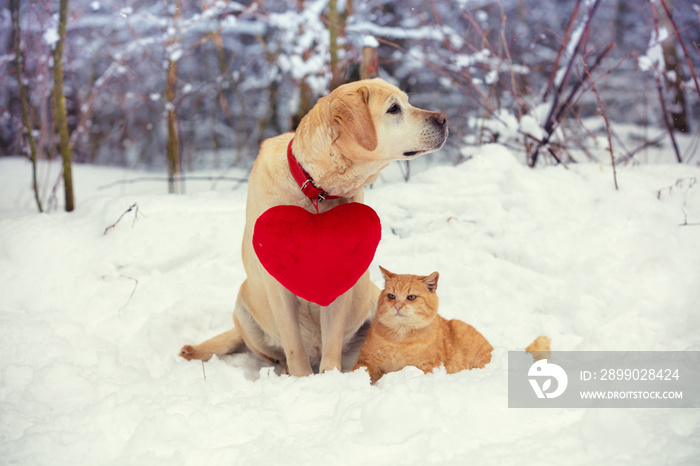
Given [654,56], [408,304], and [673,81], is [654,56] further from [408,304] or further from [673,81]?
[408,304]

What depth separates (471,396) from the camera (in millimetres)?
1650

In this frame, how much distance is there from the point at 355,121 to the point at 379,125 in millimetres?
127

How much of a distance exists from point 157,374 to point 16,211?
7.93 ft

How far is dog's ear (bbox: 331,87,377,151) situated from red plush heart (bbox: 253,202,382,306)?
0.32 meters

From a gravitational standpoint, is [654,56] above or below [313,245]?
above

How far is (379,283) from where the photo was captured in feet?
9.94

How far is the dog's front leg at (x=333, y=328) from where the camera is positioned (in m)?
2.15

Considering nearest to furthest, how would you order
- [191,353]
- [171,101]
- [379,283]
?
[191,353], [379,283], [171,101]

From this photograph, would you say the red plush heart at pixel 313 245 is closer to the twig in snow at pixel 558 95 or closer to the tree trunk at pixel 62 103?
the twig in snow at pixel 558 95

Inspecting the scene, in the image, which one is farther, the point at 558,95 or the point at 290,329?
the point at 558,95

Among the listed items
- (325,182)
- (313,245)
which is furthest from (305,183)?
(313,245)

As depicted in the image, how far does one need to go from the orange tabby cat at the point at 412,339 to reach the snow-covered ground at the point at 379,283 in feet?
0.46

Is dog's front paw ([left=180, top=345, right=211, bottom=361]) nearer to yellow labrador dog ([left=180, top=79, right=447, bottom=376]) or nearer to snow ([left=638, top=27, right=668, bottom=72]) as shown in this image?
yellow labrador dog ([left=180, top=79, right=447, bottom=376])

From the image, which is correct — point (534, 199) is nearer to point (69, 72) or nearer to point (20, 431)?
point (20, 431)
